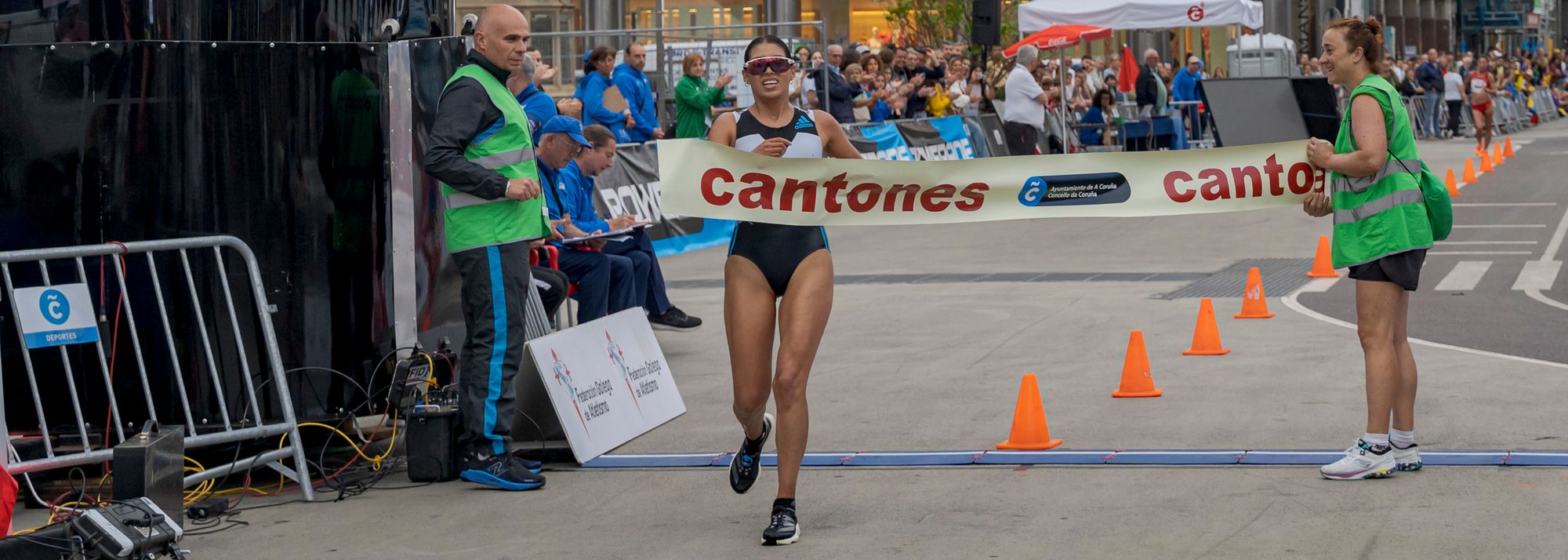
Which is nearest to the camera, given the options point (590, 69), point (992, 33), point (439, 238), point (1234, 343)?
point (439, 238)

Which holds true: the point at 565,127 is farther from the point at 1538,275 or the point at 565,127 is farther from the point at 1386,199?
the point at 1538,275

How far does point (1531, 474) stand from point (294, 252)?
479cm

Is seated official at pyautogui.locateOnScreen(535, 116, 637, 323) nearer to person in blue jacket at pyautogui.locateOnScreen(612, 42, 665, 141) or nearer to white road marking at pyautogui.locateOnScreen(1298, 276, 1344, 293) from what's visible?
white road marking at pyautogui.locateOnScreen(1298, 276, 1344, 293)

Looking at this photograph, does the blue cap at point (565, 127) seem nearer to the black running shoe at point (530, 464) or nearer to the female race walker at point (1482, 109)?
the black running shoe at point (530, 464)

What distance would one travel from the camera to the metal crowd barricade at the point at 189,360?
260 inches

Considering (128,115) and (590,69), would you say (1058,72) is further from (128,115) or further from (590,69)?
(128,115)

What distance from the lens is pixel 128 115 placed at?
664 cm

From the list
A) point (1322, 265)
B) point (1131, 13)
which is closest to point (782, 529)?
point (1322, 265)

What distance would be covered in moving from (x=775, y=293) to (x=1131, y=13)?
70.2 feet

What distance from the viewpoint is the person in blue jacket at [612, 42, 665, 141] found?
56.3ft

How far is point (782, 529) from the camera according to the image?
5727 mm

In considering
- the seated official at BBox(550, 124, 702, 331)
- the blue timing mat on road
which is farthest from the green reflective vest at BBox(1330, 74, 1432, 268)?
the seated official at BBox(550, 124, 702, 331)

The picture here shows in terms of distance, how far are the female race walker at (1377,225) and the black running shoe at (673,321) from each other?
5.06 meters

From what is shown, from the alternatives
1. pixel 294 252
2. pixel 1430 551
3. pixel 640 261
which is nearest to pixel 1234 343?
pixel 640 261
